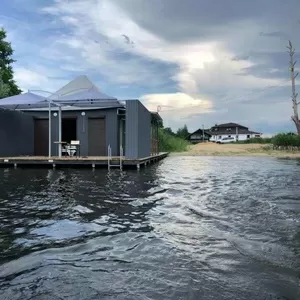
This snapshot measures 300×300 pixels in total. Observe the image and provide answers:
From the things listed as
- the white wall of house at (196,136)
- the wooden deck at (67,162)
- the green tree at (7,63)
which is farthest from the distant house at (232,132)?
the wooden deck at (67,162)

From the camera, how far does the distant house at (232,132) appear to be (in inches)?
3332

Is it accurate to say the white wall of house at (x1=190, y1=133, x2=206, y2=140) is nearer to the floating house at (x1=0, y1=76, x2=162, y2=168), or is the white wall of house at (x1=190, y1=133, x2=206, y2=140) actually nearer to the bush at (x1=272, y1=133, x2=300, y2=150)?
the bush at (x1=272, y1=133, x2=300, y2=150)

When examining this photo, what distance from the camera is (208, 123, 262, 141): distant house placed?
8462 cm

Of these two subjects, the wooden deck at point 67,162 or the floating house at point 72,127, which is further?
the floating house at point 72,127

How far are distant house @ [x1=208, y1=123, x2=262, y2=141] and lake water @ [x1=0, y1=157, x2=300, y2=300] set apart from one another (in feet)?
255

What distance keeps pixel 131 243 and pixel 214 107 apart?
119 ft

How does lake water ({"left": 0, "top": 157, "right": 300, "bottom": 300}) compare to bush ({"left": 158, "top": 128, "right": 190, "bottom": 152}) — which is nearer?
lake water ({"left": 0, "top": 157, "right": 300, "bottom": 300})

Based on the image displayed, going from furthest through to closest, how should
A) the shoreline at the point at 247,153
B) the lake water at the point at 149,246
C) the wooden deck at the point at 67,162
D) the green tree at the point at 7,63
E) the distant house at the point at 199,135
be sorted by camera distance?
the distant house at the point at 199,135
the green tree at the point at 7,63
the shoreline at the point at 247,153
the wooden deck at the point at 67,162
the lake water at the point at 149,246

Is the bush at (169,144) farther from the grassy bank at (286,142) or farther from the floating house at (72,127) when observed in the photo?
the floating house at (72,127)

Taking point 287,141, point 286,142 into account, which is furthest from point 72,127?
point 286,142

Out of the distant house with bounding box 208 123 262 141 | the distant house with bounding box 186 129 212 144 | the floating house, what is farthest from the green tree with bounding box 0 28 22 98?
the distant house with bounding box 208 123 262 141

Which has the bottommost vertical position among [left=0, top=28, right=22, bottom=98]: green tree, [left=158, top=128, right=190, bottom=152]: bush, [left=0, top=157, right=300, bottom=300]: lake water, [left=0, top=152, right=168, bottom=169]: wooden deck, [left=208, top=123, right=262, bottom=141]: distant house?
[left=0, top=157, right=300, bottom=300]: lake water

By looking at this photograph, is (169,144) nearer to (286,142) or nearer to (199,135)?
(286,142)

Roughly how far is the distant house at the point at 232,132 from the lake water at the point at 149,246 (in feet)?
255
